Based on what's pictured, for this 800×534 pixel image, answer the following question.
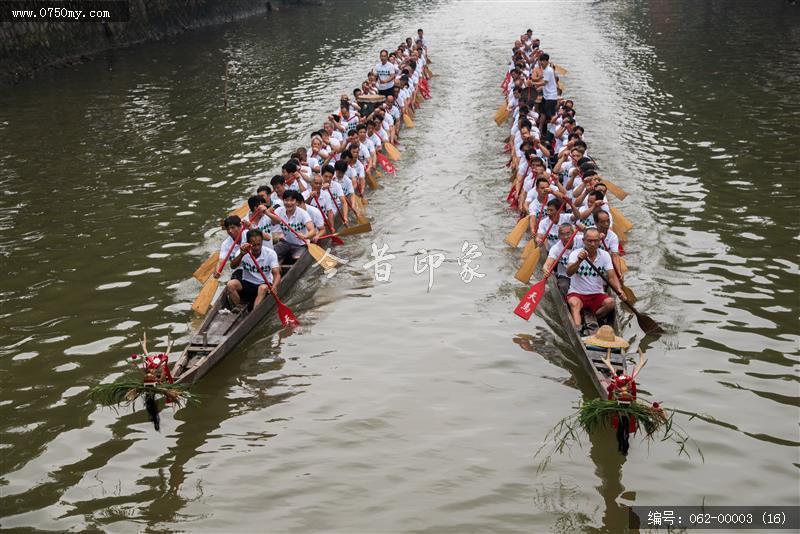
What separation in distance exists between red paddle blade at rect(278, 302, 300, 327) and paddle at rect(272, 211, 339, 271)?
5.02 feet

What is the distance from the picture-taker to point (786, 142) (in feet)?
66.6

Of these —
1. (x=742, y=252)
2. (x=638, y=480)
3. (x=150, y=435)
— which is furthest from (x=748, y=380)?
(x=150, y=435)

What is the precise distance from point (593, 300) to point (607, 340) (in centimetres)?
174

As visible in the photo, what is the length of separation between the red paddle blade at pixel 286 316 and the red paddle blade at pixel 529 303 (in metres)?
3.31

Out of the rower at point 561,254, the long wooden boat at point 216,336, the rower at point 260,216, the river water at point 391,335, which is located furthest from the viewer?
the rower at point 260,216

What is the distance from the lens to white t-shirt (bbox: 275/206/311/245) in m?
14.2

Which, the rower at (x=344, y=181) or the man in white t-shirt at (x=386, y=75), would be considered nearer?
the rower at (x=344, y=181)

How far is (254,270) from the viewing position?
40.3 ft

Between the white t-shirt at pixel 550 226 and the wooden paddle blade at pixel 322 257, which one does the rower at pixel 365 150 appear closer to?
the wooden paddle blade at pixel 322 257

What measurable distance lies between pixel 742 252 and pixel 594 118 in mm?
10679

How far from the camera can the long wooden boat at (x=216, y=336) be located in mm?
10008

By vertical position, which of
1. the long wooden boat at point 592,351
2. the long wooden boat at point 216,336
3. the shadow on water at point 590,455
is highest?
the long wooden boat at point 216,336

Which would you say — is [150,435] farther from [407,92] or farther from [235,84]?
[235,84]

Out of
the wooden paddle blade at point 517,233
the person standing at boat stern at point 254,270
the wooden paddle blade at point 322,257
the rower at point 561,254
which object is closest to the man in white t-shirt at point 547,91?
the wooden paddle blade at point 517,233
